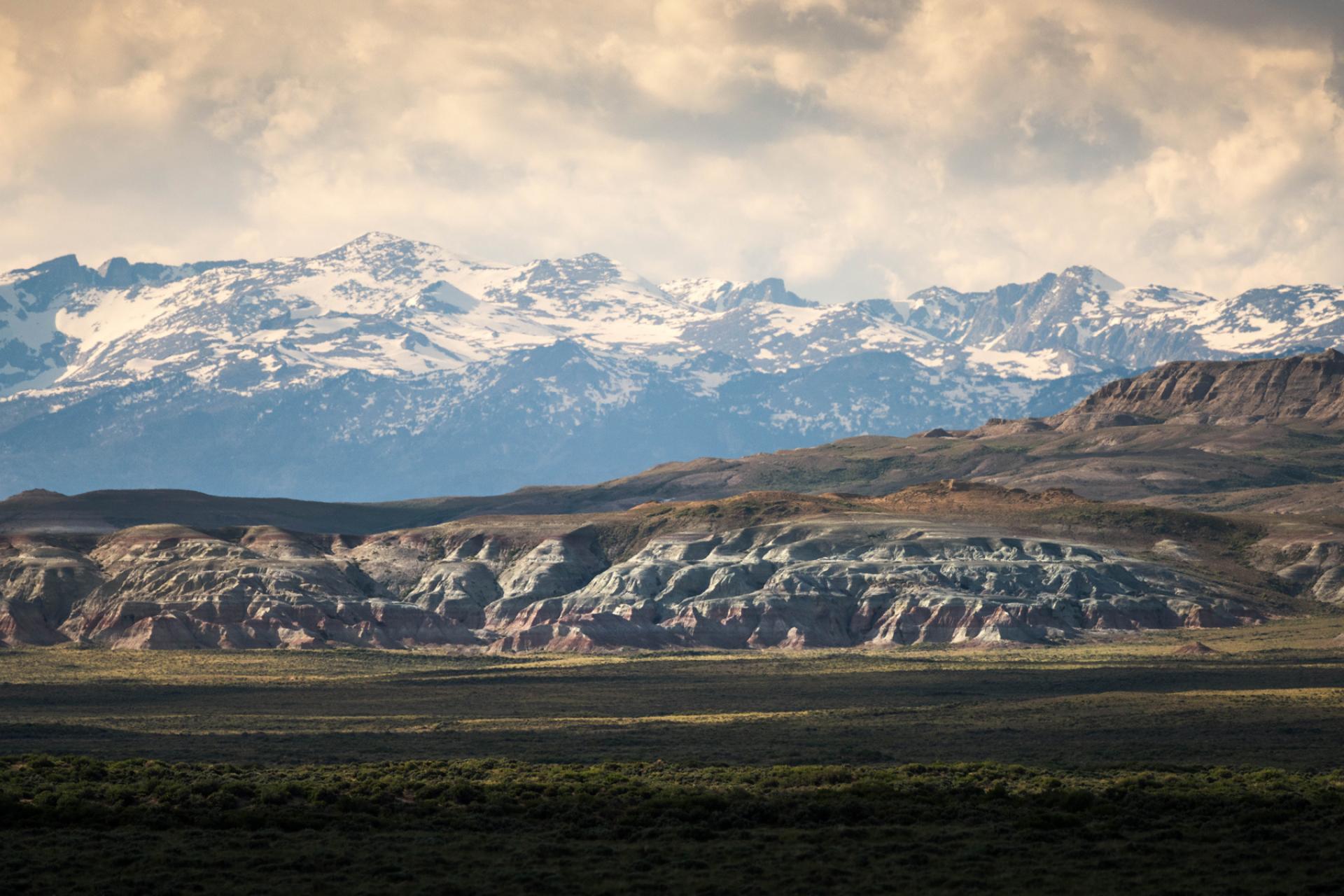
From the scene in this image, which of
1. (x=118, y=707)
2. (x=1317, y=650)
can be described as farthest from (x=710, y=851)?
(x=1317, y=650)

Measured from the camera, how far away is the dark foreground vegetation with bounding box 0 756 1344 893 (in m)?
54.8

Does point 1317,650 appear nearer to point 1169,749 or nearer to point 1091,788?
point 1169,749

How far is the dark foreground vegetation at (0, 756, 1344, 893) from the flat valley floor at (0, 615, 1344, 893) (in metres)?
0.17

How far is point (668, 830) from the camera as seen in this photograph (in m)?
62.7

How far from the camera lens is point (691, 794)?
69.6 m

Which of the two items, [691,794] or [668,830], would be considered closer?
[668,830]

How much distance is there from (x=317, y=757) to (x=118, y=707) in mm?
50900

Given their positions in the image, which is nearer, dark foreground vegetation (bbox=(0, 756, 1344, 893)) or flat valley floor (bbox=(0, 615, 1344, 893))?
dark foreground vegetation (bbox=(0, 756, 1344, 893))

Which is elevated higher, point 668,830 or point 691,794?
point 691,794

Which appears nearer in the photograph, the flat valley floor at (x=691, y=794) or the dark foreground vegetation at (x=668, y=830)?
the dark foreground vegetation at (x=668, y=830)

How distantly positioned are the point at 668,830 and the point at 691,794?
22.9ft

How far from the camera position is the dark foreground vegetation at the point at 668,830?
54.8 metres

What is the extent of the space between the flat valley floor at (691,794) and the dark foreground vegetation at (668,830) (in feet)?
0.56

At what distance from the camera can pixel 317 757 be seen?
303 feet
